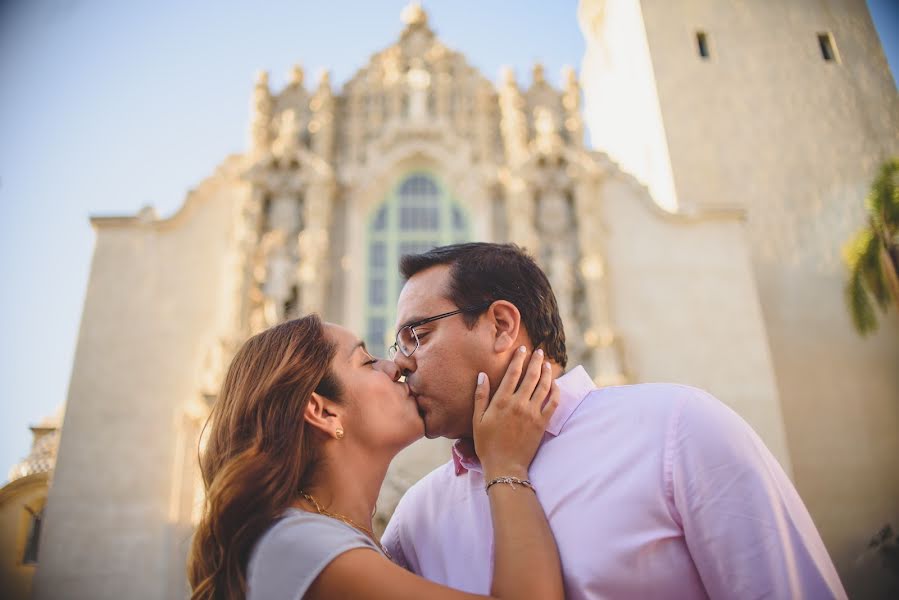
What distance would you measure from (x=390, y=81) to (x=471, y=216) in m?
3.69

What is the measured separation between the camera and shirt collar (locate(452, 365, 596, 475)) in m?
2.18

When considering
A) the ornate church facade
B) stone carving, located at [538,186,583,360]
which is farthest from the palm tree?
stone carving, located at [538,186,583,360]

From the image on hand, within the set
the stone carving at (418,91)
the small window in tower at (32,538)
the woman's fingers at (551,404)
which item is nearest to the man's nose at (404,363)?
the woman's fingers at (551,404)

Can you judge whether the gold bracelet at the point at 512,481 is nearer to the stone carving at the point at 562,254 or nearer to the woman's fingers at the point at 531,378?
the woman's fingers at the point at 531,378

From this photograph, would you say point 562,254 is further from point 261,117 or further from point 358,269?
point 261,117

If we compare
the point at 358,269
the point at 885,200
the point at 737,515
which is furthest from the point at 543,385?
the point at 885,200

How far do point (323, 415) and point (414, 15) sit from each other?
554 inches

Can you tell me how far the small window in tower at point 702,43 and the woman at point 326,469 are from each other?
14.0 metres

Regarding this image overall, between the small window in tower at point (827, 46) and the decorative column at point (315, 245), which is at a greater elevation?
the small window in tower at point (827, 46)

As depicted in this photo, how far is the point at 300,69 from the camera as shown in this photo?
1375 centimetres

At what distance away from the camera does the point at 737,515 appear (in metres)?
1.67

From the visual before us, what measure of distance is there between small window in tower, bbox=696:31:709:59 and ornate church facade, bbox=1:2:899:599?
2858 millimetres

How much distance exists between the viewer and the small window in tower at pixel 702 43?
1400 cm

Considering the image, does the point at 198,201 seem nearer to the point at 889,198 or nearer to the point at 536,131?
the point at 536,131
